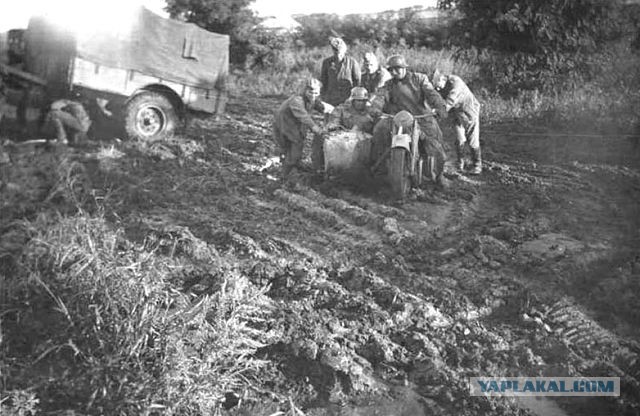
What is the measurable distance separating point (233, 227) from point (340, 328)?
2127mm

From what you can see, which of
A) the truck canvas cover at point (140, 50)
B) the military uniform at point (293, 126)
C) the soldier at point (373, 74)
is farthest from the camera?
the soldier at point (373, 74)

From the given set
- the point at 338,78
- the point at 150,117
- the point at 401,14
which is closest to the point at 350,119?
the point at 338,78

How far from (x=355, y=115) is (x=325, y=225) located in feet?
6.17

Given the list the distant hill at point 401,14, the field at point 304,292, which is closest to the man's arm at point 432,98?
the field at point 304,292

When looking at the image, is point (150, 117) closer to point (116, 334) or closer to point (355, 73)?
point (355, 73)

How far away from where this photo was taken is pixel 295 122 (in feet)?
25.0

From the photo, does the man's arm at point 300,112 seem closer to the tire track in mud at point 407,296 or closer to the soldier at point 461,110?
the tire track in mud at point 407,296

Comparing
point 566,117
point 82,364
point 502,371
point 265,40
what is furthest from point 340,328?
point 265,40

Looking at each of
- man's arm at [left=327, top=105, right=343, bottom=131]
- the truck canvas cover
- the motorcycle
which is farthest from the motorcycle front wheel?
the truck canvas cover

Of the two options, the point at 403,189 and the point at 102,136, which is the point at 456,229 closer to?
the point at 403,189

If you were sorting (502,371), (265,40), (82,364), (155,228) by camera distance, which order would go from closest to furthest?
(82,364) → (502,371) → (155,228) → (265,40)

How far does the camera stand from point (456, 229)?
20.3 ft

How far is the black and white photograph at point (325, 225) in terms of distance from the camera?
344cm

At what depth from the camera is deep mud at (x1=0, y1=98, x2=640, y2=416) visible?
363 centimetres
